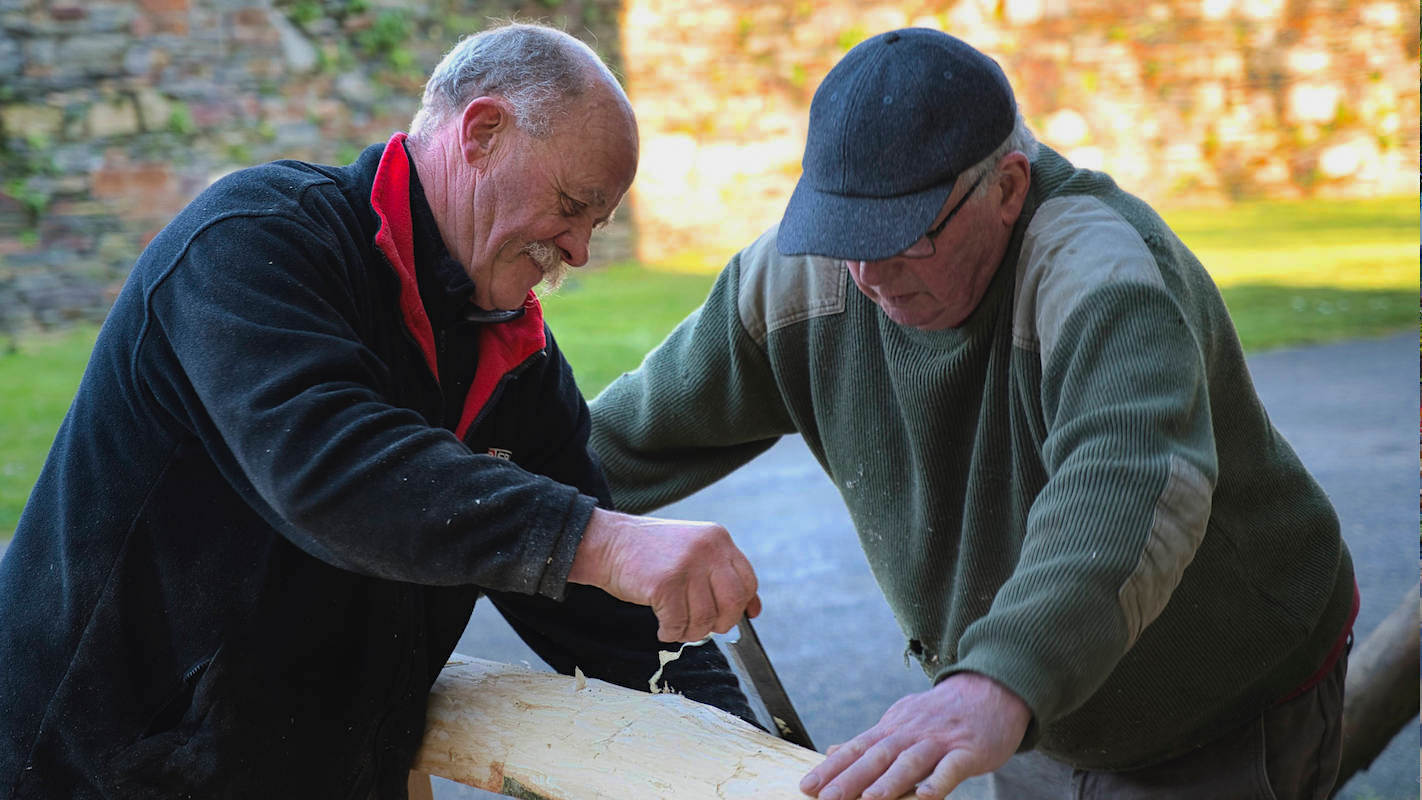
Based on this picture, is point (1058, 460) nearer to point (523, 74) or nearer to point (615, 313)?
point (523, 74)

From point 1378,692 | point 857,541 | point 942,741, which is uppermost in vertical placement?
point 942,741

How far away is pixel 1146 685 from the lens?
1876 mm

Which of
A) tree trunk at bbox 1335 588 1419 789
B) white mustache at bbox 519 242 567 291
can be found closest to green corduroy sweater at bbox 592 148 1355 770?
white mustache at bbox 519 242 567 291

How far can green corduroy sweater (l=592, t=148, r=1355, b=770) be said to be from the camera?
148 cm

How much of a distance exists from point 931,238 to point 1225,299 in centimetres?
706

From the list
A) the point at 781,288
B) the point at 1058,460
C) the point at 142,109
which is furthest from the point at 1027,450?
the point at 142,109

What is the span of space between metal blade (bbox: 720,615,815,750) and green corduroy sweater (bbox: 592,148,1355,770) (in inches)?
10.8

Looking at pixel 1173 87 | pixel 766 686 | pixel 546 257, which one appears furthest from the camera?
pixel 1173 87

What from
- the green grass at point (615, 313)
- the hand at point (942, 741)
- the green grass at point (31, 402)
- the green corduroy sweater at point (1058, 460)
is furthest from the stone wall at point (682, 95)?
the hand at point (942, 741)

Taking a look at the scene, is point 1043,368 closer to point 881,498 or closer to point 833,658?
point 881,498

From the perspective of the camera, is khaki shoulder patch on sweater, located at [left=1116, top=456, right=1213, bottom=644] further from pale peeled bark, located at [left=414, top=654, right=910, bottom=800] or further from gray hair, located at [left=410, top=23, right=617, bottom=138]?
gray hair, located at [left=410, top=23, right=617, bottom=138]

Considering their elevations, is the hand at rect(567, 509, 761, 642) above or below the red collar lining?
below

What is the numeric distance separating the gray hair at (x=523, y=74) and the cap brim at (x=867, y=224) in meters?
0.41

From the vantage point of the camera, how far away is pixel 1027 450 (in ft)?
5.97
